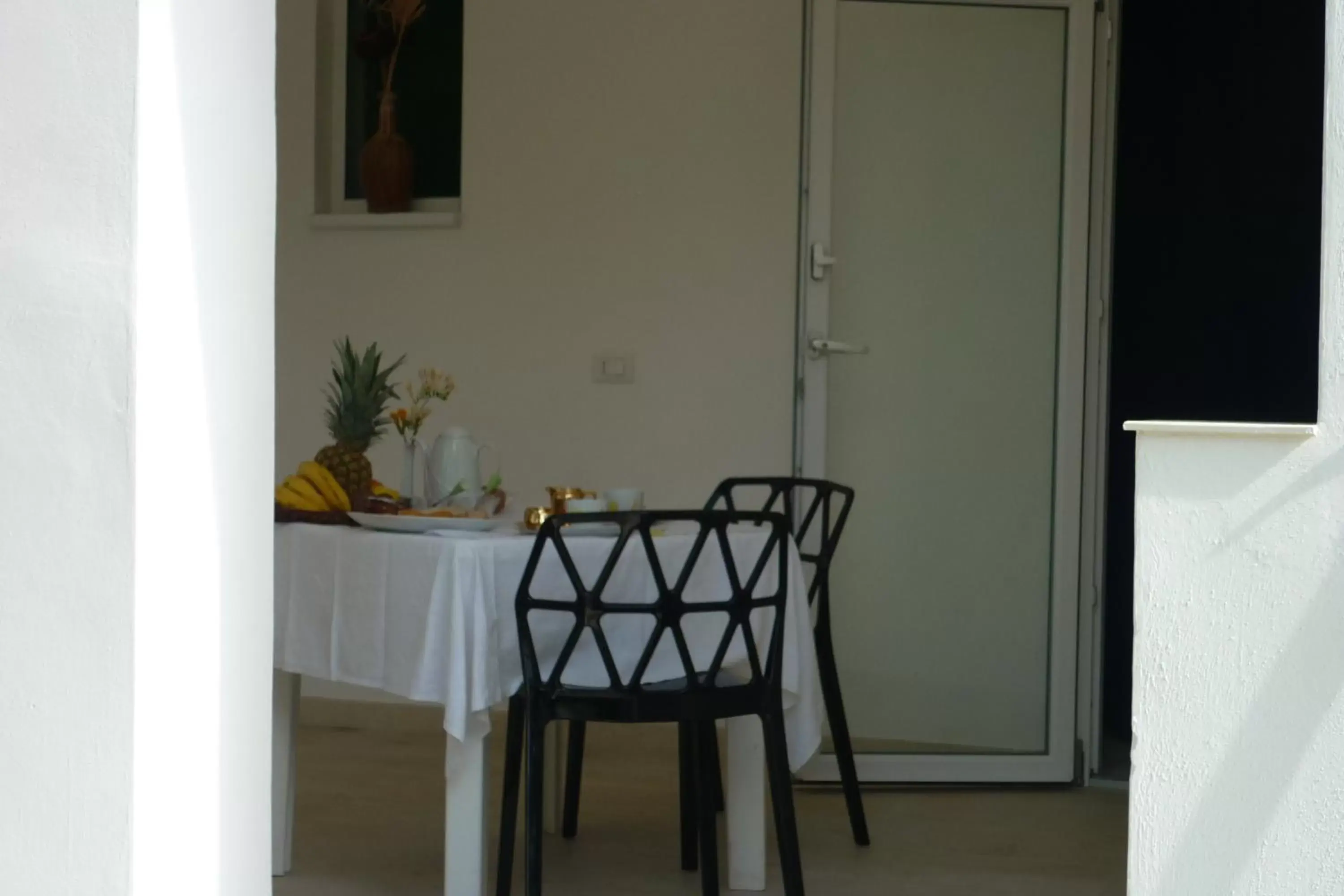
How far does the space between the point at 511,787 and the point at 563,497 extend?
1.92 ft

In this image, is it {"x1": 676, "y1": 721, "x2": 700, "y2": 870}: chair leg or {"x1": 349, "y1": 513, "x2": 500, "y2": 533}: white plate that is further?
{"x1": 676, "y1": 721, "x2": 700, "y2": 870}: chair leg

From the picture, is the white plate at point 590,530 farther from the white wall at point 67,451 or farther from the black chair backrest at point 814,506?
the white wall at point 67,451

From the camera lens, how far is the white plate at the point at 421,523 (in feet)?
10.4

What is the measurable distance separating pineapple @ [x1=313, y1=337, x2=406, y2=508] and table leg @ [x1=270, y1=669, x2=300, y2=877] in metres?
0.43

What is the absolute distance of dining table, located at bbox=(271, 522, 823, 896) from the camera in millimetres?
2961

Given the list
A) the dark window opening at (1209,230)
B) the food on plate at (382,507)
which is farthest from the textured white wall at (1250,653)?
the dark window opening at (1209,230)

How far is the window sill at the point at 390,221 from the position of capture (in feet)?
17.0

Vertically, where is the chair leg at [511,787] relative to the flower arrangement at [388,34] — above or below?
below

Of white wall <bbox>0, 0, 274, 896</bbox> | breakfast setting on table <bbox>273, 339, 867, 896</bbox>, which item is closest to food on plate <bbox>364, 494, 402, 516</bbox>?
breakfast setting on table <bbox>273, 339, 867, 896</bbox>

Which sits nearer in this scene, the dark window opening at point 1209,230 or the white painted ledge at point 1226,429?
the white painted ledge at point 1226,429

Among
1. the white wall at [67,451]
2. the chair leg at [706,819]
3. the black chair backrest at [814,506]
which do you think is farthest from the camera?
the black chair backrest at [814,506]

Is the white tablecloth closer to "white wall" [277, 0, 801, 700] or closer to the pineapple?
the pineapple

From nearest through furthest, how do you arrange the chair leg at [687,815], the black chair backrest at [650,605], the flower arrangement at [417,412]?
the black chair backrest at [650,605] < the flower arrangement at [417,412] < the chair leg at [687,815]

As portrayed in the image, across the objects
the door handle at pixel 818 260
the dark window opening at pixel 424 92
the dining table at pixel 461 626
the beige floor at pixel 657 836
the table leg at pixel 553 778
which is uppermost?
the dark window opening at pixel 424 92
